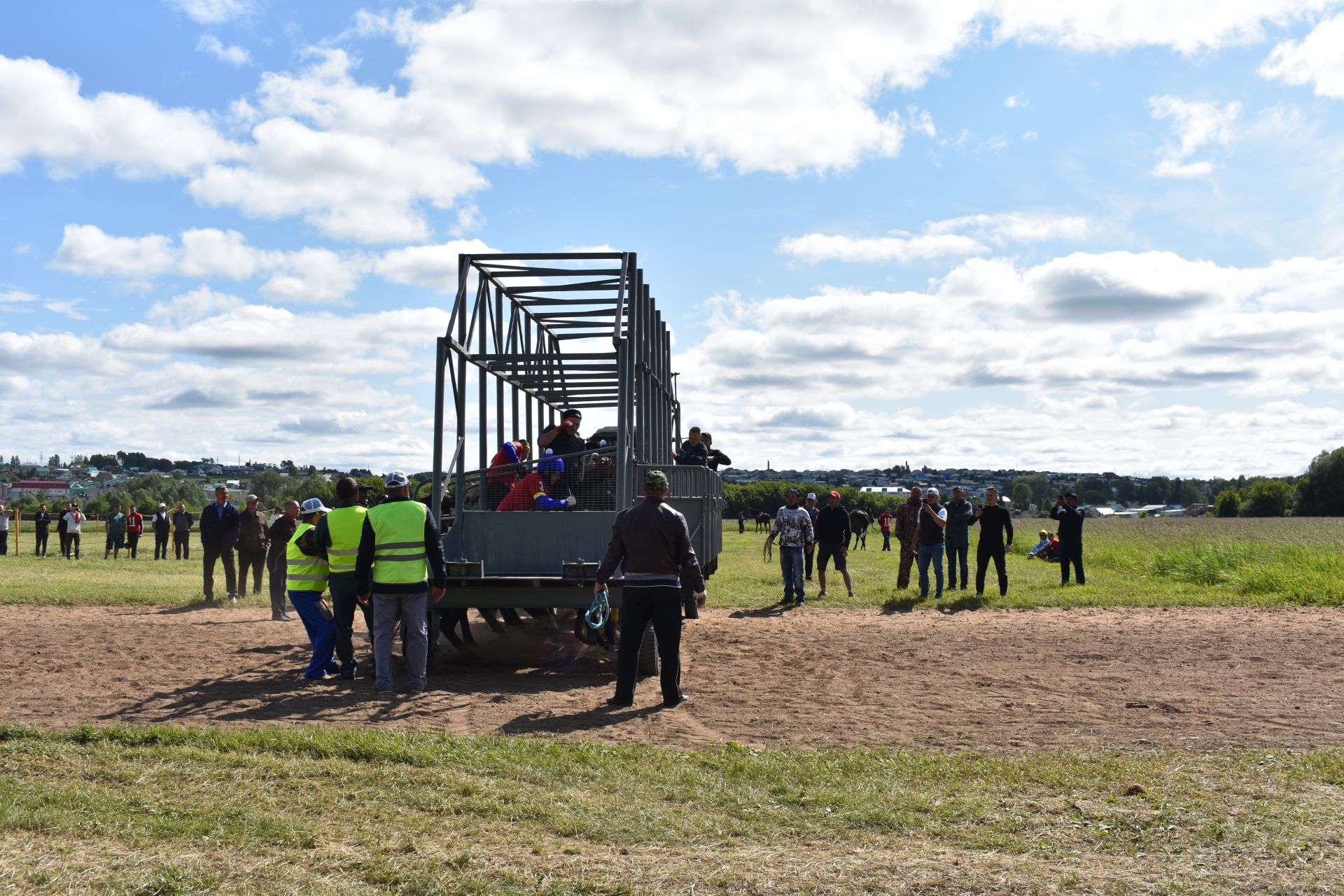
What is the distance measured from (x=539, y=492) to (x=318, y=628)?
2344mm

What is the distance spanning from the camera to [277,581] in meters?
15.5

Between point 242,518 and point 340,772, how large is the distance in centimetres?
1214

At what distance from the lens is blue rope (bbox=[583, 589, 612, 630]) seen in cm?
926

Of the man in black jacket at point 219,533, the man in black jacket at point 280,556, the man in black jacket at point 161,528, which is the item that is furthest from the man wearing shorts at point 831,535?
the man in black jacket at point 161,528

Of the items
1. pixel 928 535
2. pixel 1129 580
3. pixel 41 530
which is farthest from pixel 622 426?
pixel 41 530

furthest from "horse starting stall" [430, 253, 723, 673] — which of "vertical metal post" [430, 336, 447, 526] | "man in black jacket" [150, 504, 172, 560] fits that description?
"man in black jacket" [150, 504, 172, 560]

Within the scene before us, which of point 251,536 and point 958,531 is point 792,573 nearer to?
point 958,531

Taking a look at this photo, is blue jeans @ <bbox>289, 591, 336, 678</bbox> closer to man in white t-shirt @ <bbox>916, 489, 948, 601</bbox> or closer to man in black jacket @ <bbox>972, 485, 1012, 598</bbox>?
man in white t-shirt @ <bbox>916, 489, 948, 601</bbox>

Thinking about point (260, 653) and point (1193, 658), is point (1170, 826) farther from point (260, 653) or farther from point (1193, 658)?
point (260, 653)

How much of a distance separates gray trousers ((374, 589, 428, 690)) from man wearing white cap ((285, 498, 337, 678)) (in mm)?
776

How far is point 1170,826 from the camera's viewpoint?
529 cm

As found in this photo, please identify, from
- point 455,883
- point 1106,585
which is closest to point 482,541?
point 455,883

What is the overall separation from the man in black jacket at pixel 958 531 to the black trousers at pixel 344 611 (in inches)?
401

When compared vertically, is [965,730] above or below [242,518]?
below
